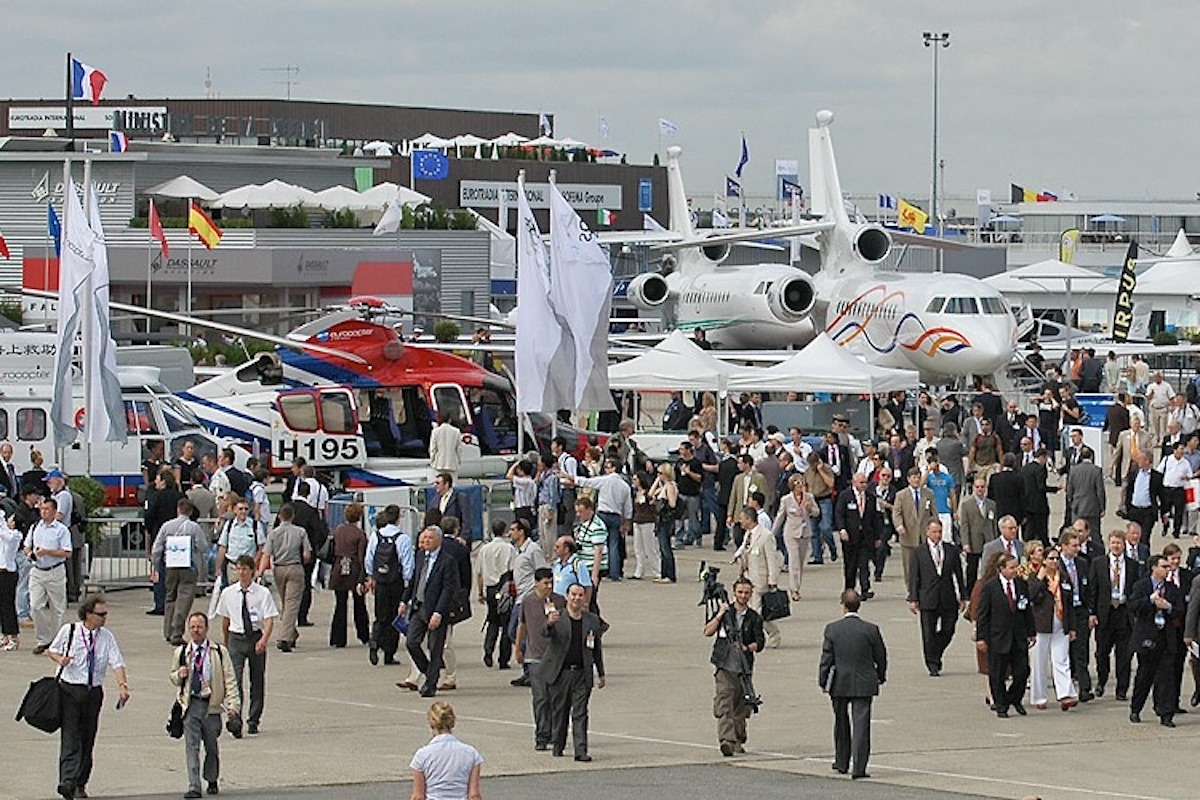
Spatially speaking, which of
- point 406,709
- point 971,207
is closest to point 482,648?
point 406,709

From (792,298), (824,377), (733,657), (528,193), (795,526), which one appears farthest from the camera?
(528,193)

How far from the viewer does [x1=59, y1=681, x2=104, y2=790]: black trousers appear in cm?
1317

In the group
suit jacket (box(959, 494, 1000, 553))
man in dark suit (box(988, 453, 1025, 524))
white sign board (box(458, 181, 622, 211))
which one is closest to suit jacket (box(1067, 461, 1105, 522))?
man in dark suit (box(988, 453, 1025, 524))

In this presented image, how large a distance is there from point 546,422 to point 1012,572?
14373mm

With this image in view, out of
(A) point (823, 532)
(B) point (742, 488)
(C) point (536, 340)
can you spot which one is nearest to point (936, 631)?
(B) point (742, 488)

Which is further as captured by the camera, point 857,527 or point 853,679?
point 857,527

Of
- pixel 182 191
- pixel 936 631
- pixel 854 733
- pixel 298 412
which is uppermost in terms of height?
pixel 182 191

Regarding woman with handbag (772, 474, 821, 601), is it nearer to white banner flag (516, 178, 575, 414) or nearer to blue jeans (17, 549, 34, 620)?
white banner flag (516, 178, 575, 414)

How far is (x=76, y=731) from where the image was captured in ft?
43.6

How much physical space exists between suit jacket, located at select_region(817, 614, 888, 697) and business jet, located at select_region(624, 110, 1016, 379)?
88.2 ft

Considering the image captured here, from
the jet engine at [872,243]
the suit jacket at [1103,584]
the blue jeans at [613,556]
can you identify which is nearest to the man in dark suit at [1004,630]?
the suit jacket at [1103,584]

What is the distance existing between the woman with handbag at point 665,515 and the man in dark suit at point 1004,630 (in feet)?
23.9

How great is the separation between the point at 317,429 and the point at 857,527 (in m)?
9.18

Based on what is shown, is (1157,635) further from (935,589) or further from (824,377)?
(824,377)
